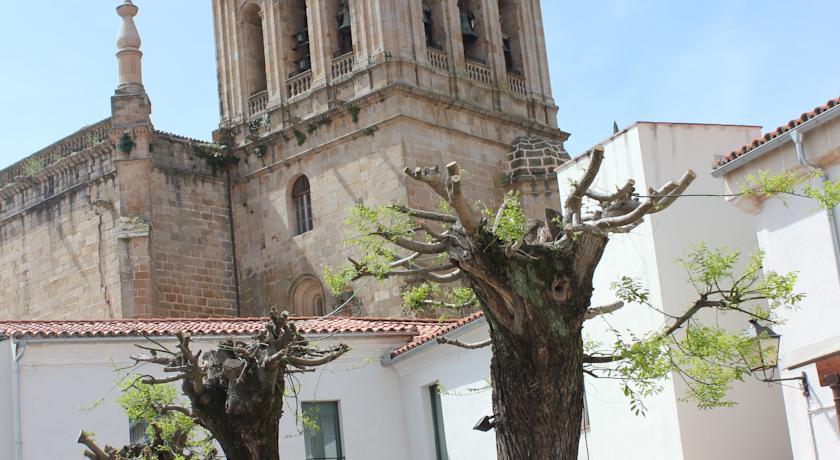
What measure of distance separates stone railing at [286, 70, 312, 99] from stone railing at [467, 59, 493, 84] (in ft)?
12.4

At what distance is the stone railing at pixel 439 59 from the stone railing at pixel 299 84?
2943 mm

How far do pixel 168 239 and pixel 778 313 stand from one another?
1924 centimetres

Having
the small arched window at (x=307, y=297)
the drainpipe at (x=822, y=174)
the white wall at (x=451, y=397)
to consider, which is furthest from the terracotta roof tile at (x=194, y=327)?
the drainpipe at (x=822, y=174)

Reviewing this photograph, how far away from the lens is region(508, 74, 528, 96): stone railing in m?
→ 37.8

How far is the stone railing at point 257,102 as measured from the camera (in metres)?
37.2

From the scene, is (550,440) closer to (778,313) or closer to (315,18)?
(778,313)

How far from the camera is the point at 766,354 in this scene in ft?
60.3

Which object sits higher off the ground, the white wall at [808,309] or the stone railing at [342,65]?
the stone railing at [342,65]

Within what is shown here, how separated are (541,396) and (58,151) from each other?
2555 cm

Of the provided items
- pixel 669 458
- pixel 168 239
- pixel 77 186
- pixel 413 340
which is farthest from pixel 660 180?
pixel 77 186

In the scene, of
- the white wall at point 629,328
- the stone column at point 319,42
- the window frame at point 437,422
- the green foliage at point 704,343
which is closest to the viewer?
the green foliage at point 704,343

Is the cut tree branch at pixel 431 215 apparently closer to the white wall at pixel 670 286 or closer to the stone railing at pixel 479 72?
the white wall at pixel 670 286

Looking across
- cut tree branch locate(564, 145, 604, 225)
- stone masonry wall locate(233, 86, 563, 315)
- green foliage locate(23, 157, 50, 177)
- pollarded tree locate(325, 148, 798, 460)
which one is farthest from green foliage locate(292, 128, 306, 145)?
cut tree branch locate(564, 145, 604, 225)

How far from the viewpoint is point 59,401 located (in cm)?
2336
